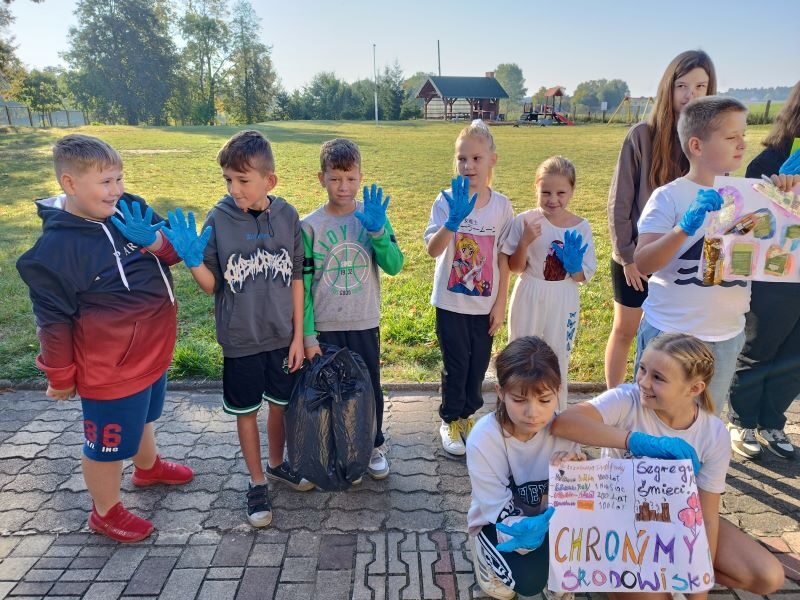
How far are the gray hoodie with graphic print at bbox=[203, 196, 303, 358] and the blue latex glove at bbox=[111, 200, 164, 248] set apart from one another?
0.24 metres

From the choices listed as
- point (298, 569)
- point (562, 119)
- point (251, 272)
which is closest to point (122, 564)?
point (298, 569)

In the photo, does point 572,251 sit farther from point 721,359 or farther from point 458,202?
point 721,359

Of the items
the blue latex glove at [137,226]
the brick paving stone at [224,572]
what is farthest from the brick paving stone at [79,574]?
the blue latex glove at [137,226]

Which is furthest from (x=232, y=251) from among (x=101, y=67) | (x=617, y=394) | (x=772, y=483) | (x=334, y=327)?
(x=101, y=67)

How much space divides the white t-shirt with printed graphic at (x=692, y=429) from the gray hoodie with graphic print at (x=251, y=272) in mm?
1428

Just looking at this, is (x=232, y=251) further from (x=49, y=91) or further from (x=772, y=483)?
(x=49, y=91)

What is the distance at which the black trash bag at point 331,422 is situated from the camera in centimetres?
243

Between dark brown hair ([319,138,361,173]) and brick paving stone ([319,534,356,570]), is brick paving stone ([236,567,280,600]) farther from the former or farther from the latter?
dark brown hair ([319,138,361,173])

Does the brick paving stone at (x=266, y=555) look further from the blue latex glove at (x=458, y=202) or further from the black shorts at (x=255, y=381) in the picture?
the blue latex glove at (x=458, y=202)

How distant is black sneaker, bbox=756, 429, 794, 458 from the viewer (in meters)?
2.92

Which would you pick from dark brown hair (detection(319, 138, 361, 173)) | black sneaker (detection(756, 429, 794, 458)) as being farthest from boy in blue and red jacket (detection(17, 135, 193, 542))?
black sneaker (detection(756, 429, 794, 458))

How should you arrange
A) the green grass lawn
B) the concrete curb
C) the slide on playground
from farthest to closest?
the slide on playground → the green grass lawn → the concrete curb

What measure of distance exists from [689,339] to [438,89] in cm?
5316

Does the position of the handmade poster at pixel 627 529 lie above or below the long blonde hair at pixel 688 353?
below
